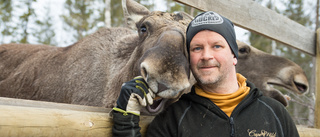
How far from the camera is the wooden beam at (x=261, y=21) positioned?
3.66m

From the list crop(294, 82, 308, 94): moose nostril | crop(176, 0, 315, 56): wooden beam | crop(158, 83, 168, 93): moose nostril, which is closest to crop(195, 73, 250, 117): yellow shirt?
crop(158, 83, 168, 93): moose nostril

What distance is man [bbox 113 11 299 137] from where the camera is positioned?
2098 mm

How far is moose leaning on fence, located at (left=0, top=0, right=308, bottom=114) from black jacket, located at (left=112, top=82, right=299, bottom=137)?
0.34m

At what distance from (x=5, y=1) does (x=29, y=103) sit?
1362 centimetres

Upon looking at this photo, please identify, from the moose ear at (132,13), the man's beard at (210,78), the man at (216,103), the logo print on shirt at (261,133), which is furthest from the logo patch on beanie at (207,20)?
the moose ear at (132,13)

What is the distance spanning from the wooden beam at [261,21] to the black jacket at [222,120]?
1404 mm

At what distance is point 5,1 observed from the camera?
43.4 feet

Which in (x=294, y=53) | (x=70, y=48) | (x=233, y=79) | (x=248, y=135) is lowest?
(x=294, y=53)

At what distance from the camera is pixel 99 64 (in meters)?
4.45

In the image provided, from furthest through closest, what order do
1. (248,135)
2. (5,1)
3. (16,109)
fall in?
(5,1) → (248,135) → (16,109)

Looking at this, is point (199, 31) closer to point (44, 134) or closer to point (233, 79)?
point (233, 79)

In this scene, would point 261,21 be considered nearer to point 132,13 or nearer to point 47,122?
point 132,13

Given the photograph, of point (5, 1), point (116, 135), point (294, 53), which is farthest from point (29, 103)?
point (294, 53)

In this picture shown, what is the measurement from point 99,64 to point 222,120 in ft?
9.26
